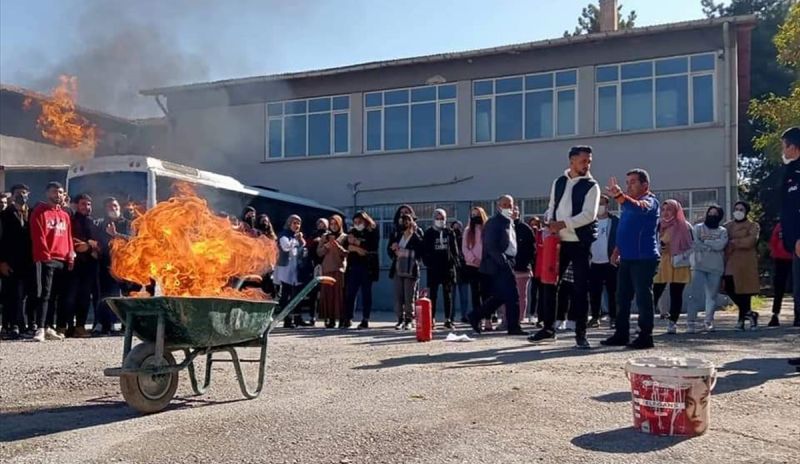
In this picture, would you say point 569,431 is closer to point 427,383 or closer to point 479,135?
point 427,383

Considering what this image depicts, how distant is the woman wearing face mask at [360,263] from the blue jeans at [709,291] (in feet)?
16.1

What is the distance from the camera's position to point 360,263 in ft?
44.8

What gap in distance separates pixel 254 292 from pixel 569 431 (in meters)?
3.43

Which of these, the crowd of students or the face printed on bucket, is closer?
the face printed on bucket

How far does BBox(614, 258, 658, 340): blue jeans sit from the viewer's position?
904cm

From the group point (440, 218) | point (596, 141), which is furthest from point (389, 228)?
point (440, 218)

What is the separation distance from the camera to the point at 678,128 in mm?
22938

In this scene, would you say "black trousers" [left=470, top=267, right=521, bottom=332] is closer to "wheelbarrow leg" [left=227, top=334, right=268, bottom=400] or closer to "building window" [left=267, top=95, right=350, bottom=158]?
"wheelbarrow leg" [left=227, top=334, right=268, bottom=400]

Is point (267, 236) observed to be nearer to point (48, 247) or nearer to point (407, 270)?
point (407, 270)

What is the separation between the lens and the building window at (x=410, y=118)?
26125 mm

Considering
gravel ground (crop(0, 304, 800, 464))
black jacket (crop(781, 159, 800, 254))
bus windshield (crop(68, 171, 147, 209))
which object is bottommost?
gravel ground (crop(0, 304, 800, 464))

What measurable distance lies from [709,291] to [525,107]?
13.8 m

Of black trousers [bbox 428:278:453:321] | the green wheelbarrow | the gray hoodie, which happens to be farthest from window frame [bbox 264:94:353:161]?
the green wheelbarrow

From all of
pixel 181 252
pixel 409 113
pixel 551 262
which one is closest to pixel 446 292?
pixel 551 262
